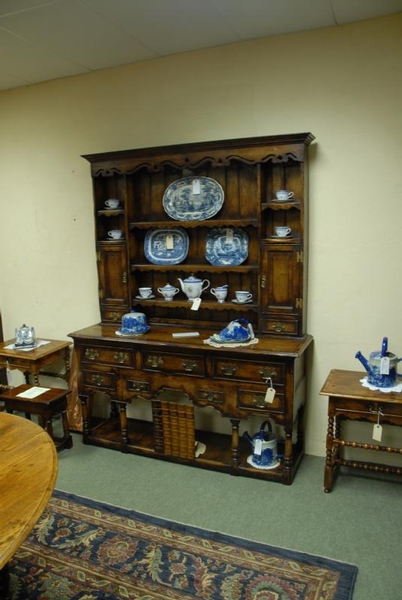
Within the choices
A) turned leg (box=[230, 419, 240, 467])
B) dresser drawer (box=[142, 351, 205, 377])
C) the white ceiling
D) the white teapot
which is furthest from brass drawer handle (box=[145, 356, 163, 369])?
the white ceiling

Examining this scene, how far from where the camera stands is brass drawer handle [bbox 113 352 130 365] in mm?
3053

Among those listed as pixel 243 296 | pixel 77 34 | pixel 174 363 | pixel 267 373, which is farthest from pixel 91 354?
pixel 77 34

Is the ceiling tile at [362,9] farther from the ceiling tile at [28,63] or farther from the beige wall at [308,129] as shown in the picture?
the ceiling tile at [28,63]

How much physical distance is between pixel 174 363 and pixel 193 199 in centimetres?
114

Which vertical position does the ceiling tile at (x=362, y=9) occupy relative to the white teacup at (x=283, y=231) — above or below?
above

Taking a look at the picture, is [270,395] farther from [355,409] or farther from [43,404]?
[43,404]

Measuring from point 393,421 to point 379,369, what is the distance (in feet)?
0.95

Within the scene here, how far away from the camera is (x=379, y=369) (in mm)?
2527

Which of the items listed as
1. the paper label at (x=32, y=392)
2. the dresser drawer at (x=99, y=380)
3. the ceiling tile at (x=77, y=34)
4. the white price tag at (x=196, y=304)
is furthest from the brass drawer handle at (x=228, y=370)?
the ceiling tile at (x=77, y=34)

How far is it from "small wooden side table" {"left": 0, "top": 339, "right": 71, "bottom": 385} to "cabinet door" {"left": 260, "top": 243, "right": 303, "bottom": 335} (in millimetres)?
1685

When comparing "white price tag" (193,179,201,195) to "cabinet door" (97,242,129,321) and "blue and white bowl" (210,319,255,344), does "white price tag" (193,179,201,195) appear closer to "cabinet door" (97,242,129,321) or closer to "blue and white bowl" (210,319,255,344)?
"cabinet door" (97,242,129,321)

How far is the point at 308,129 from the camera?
280 centimetres

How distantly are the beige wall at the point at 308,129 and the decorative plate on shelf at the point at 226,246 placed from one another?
1.53 feet

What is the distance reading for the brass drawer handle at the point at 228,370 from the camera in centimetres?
275
